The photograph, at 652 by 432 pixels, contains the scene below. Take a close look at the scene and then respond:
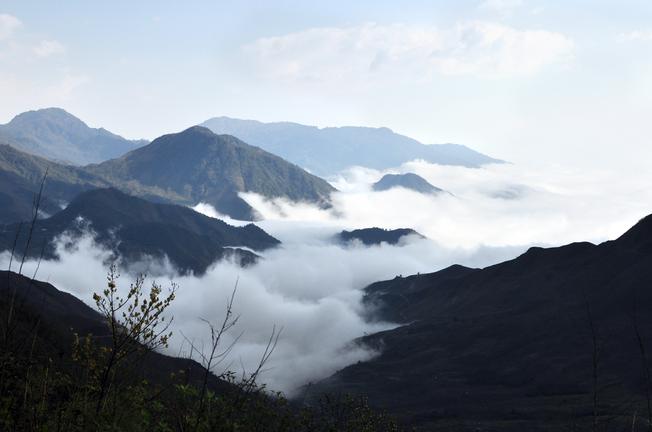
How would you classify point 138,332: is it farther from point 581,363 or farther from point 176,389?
point 581,363

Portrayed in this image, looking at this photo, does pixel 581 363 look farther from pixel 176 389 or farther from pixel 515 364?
pixel 176 389

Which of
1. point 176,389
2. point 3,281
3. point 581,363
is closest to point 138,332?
point 176,389

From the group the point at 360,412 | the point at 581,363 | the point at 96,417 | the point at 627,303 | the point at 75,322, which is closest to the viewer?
the point at 96,417

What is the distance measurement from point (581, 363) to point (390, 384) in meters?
59.9

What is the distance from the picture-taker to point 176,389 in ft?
40.9

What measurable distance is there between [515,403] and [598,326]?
4813cm

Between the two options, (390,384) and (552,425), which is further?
(390,384)

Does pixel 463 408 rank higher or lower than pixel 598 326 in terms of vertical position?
lower

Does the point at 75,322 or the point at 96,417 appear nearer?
the point at 96,417

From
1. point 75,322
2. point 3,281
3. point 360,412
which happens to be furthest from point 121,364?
point 3,281

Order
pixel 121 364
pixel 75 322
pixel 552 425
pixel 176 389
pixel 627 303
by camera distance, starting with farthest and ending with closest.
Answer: pixel 627 303
pixel 75 322
pixel 552 425
pixel 176 389
pixel 121 364

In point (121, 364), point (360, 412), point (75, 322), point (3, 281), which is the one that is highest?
point (3, 281)

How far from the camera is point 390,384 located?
650ft

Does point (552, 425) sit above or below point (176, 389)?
below
